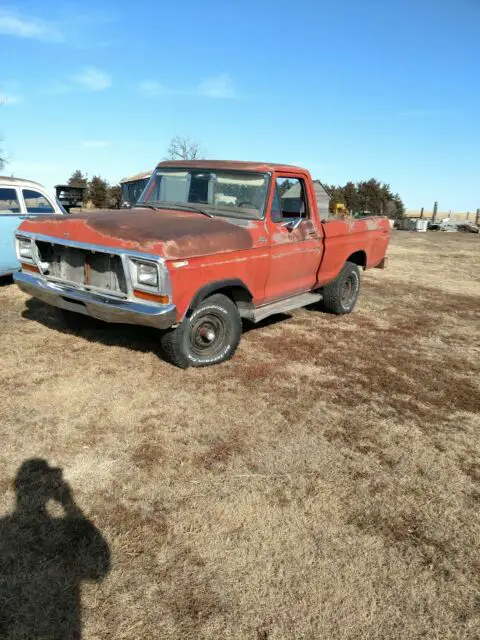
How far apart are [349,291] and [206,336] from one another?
336cm

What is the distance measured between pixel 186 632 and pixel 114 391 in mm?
2283

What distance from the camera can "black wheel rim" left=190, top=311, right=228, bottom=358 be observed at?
4.38 metres

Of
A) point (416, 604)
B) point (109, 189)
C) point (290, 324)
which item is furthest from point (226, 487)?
point (109, 189)

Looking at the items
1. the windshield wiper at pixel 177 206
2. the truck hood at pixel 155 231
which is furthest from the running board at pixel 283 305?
the windshield wiper at pixel 177 206

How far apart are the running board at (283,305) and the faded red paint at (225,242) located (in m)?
0.08

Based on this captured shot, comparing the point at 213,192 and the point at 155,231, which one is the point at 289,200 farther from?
the point at 155,231

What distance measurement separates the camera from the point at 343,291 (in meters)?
6.88

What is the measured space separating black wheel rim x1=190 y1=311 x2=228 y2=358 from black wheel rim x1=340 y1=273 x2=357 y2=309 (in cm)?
281

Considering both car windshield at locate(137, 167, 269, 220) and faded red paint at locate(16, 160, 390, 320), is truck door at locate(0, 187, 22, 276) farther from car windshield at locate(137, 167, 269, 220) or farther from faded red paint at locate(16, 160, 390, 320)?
car windshield at locate(137, 167, 269, 220)

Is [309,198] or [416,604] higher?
[309,198]

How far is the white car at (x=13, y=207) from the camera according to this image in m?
6.97

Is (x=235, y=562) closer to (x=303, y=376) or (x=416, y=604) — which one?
(x=416, y=604)

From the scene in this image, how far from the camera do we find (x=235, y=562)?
226 centimetres

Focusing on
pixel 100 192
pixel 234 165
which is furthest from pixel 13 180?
pixel 100 192
